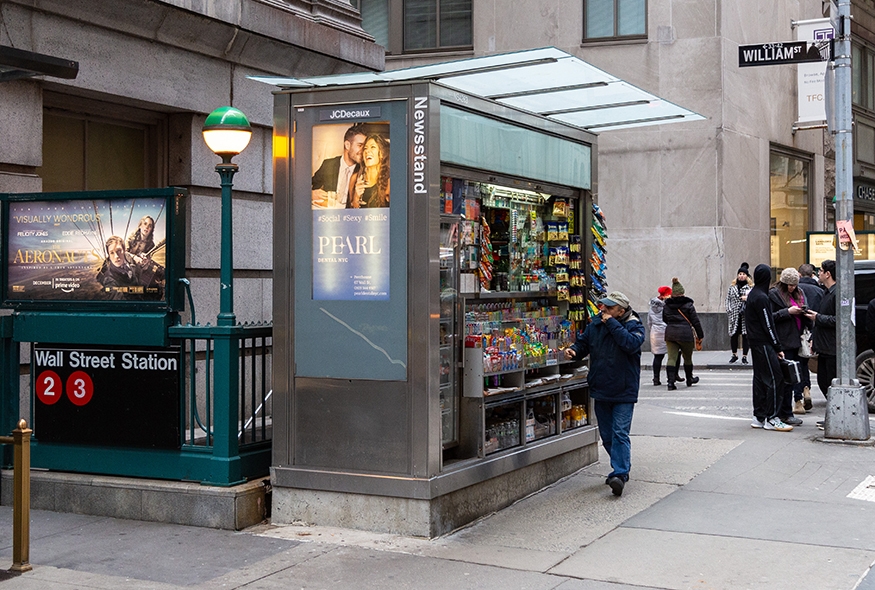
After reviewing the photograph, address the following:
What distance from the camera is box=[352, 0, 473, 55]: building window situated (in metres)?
27.3

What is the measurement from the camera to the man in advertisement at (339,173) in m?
7.59

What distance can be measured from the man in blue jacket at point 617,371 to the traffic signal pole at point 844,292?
344 centimetres

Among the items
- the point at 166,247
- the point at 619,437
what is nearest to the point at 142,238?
the point at 166,247

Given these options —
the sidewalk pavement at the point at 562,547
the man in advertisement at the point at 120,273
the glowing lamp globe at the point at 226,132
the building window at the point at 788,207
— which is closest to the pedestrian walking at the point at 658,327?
the sidewalk pavement at the point at 562,547

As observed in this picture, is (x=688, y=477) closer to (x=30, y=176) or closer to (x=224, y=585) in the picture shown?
(x=224, y=585)

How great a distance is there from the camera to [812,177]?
29.5 metres

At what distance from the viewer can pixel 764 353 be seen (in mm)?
11953

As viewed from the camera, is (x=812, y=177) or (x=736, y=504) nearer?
(x=736, y=504)

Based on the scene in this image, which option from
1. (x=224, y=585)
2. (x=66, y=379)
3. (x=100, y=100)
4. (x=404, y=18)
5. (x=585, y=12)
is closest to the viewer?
(x=224, y=585)

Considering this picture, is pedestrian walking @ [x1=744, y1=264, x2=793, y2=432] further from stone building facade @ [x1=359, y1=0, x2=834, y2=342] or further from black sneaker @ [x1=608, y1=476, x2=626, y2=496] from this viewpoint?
stone building facade @ [x1=359, y1=0, x2=834, y2=342]

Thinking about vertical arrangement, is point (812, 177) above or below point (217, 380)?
above

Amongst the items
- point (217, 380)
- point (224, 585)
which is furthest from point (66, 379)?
point (224, 585)

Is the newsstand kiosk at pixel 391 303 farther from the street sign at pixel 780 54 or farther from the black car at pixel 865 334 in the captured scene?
the black car at pixel 865 334

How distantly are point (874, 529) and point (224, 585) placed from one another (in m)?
4.60
